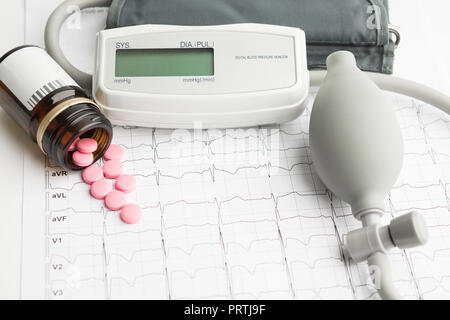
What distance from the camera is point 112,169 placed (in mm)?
651

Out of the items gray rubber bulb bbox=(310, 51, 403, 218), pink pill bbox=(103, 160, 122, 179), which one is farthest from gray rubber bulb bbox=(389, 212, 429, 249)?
pink pill bbox=(103, 160, 122, 179)

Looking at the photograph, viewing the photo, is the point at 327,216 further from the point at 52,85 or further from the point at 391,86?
the point at 52,85

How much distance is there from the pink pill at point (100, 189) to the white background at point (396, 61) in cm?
8

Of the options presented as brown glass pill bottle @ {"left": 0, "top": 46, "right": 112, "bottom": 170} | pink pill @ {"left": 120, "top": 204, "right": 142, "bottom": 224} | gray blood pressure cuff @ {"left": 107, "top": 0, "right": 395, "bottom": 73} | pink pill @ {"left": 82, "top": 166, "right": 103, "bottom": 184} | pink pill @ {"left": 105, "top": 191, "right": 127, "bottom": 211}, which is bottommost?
pink pill @ {"left": 120, "top": 204, "right": 142, "bottom": 224}

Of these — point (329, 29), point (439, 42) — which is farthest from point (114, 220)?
point (439, 42)

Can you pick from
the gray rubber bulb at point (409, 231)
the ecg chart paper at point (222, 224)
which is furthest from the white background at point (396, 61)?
the gray rubber bulb at point (409, 231)

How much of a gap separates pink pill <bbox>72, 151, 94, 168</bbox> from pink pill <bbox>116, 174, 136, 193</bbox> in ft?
0.13

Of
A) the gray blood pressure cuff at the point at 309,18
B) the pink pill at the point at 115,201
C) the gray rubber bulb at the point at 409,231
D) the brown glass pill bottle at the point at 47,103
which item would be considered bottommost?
the gray rubber bulb at the point at 409,231

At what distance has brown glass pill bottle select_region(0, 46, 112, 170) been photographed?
0.61m

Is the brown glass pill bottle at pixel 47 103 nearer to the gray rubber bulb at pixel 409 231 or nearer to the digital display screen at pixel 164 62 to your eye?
the digital display screen at pixel 164 62

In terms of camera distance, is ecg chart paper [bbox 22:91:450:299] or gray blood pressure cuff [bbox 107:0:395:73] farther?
gray blood pressure cuff [bbox 107:0:395:73]

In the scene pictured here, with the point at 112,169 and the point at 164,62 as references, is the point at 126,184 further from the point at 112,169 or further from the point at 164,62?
the point at 164,62

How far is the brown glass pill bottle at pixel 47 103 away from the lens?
0.61 meters

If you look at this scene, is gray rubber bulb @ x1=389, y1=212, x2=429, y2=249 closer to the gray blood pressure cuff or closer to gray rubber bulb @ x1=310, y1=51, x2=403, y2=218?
gray rubber bulb @ x1=310, y1=51, x2=403, y2=218
